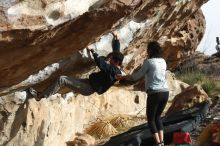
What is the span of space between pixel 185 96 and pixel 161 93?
6.96 m

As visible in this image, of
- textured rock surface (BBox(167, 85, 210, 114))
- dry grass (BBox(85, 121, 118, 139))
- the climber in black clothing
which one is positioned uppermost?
the climber in black clothing

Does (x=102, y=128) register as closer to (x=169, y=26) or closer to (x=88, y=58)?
(x=169, y=26)

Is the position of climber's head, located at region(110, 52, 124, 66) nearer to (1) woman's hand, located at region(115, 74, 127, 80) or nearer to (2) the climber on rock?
(2) the climber on rock

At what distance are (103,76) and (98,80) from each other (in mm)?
186

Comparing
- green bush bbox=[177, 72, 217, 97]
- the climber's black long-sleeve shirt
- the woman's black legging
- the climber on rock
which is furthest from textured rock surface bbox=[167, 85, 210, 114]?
the woman's black legging

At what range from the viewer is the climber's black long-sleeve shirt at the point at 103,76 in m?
11.6

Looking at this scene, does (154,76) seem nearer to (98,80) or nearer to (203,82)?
(98,80)

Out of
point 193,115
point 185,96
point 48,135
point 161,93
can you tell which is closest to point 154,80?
point 161,93

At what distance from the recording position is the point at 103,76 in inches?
461

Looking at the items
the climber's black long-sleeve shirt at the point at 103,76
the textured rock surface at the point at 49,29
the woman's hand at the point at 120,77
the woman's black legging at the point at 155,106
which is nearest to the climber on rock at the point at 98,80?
the climber's black long-sleeve shirt at the point at 103,76

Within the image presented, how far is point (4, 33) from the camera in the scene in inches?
346

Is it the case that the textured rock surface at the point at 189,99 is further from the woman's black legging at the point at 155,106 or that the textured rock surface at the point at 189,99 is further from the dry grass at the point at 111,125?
the woman's black legging at the point at 155,106

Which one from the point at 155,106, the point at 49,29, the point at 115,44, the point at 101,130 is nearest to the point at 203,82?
the point at 101,130

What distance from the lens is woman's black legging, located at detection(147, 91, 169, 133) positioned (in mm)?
10930
